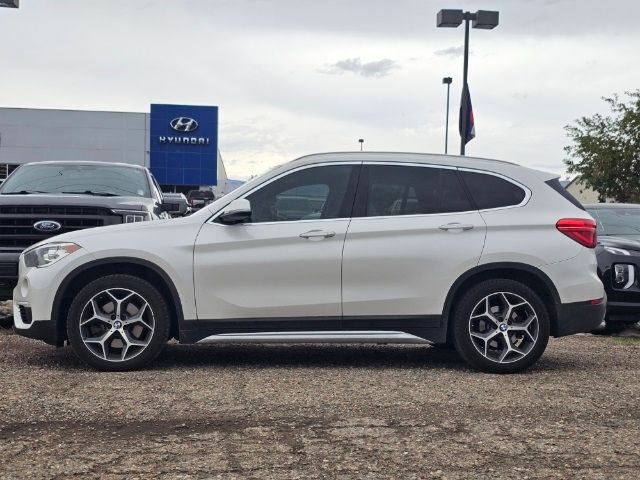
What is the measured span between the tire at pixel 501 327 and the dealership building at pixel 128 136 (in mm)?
59011

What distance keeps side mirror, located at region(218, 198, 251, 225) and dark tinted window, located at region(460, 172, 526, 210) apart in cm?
179

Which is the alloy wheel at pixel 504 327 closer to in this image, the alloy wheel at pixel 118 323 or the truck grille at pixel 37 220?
the alloy wheel at pixel 118 323

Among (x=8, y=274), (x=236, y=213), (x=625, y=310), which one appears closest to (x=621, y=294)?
(x=625, y=310)

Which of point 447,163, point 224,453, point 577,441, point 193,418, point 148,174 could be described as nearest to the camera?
point 224,453

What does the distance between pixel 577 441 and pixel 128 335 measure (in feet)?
11.3

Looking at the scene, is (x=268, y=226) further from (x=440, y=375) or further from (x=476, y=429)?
(x=476, y=429)

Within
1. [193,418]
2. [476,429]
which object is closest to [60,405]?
[193,418]

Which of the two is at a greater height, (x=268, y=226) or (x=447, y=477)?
(x=268, y=226)

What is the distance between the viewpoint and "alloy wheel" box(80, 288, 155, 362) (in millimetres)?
6426

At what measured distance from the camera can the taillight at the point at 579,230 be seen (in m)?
6.62

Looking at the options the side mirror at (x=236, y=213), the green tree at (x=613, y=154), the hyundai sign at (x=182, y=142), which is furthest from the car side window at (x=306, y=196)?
the hyundai sign at (x=182, y=142)

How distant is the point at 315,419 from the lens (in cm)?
498

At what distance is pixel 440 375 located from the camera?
21.2 feet

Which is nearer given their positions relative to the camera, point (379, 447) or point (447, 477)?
point (447, 477)
